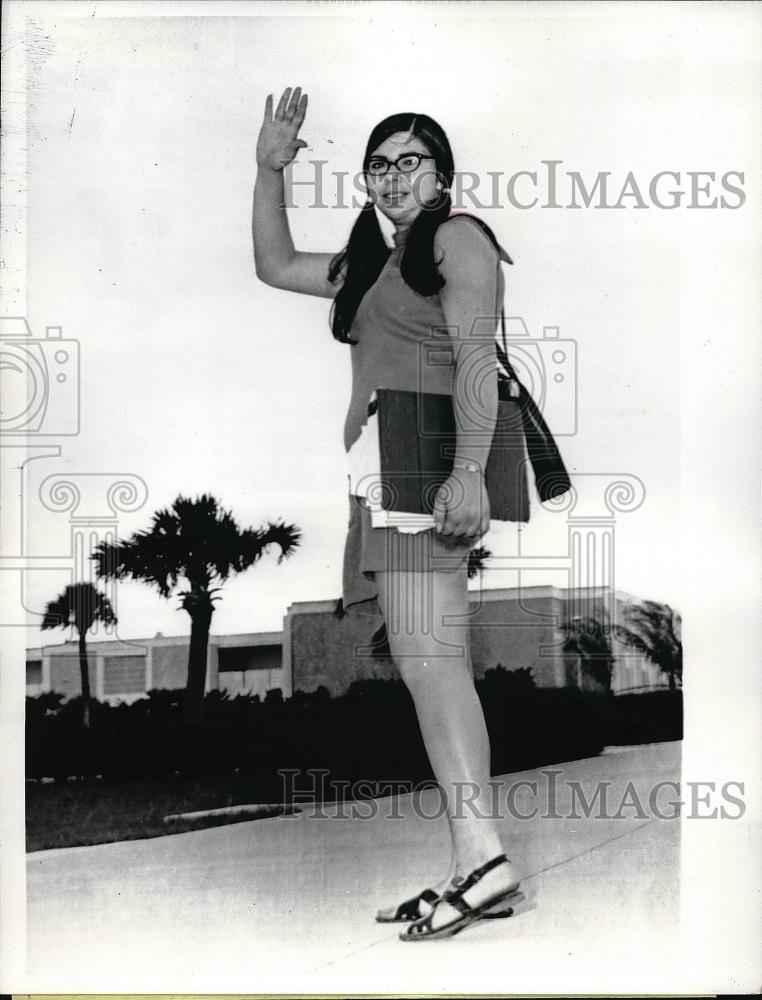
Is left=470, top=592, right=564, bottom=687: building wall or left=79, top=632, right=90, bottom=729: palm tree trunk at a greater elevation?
left=470, top=592, right=564, bottom=687: building wall

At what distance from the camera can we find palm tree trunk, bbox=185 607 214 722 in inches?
154

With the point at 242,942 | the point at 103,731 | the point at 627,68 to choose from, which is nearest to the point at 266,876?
the point at 242,942

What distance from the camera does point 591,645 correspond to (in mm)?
3902

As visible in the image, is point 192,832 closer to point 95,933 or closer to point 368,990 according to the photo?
point 95,933

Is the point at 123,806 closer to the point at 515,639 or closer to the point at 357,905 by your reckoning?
the point at 357,905

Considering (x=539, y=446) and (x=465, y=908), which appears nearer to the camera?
(x=465, y=908)

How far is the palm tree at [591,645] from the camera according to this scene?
389cm

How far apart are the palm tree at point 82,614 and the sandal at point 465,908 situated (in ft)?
4.52

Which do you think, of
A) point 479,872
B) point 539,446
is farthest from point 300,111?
point 479,872

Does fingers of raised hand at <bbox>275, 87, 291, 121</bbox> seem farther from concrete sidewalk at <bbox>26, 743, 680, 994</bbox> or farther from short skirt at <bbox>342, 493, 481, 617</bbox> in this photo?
concrete sidewalk at <bbox>26, 743, 680, 994</bbox>

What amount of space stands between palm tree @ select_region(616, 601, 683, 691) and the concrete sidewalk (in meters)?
0.31

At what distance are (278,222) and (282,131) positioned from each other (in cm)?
33
